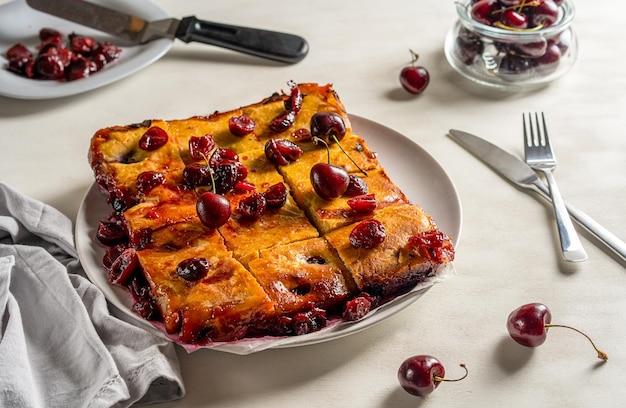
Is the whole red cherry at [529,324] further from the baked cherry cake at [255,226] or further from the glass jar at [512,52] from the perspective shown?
the glass jar at [512,52]

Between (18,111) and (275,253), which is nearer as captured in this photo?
(275,253)

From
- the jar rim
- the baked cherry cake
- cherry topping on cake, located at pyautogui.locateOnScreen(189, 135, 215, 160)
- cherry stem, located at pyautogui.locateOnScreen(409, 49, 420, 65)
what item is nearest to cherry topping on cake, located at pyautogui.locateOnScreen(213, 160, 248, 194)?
the baked cherry cake

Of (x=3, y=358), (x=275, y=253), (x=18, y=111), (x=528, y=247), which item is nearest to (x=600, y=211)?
(x=528, y=247)

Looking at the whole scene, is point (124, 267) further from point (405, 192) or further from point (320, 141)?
point (405, 192)

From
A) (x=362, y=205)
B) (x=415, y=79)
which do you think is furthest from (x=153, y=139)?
(x=415, y=79)

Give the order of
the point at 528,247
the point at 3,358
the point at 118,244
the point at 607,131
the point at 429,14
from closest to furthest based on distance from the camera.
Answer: the point at 3,358 < the point at 118,244 < the point at 528,247 < the point at 607,131 < the point at 429,14

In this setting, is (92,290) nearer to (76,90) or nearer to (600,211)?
(76,90)

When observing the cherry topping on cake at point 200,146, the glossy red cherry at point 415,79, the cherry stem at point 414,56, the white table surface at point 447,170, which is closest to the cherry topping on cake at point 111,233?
the cherry topping on cake at point 200,146
